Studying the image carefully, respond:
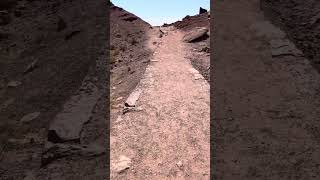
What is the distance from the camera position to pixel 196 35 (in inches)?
1271

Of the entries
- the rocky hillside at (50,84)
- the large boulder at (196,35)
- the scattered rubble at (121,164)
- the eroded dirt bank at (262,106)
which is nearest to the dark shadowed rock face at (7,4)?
the rocky hillside at (50,84)

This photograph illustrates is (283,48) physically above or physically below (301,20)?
below

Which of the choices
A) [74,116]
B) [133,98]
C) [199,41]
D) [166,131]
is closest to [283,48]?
[199,41]

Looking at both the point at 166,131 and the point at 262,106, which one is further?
the point at 262,106

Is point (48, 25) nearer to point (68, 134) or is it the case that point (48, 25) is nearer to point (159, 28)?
point (159, 28)

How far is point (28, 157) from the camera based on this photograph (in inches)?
723

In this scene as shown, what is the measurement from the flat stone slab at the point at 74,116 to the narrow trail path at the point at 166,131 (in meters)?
1.57

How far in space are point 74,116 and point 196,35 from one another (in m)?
15.7

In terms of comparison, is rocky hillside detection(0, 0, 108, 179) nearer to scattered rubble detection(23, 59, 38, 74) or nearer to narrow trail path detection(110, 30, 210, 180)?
scattered rubble detection(23, 59, 38, 74)

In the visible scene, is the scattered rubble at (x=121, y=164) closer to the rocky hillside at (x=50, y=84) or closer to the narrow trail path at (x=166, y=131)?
the narrow trail path at (x=166, y=131)

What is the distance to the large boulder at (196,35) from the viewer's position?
31.9 metres

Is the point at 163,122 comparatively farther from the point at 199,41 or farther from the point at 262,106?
the point at 199,41

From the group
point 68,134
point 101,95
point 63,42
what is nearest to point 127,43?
point 63,42

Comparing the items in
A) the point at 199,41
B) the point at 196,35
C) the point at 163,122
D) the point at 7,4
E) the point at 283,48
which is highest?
the point at 7,4
